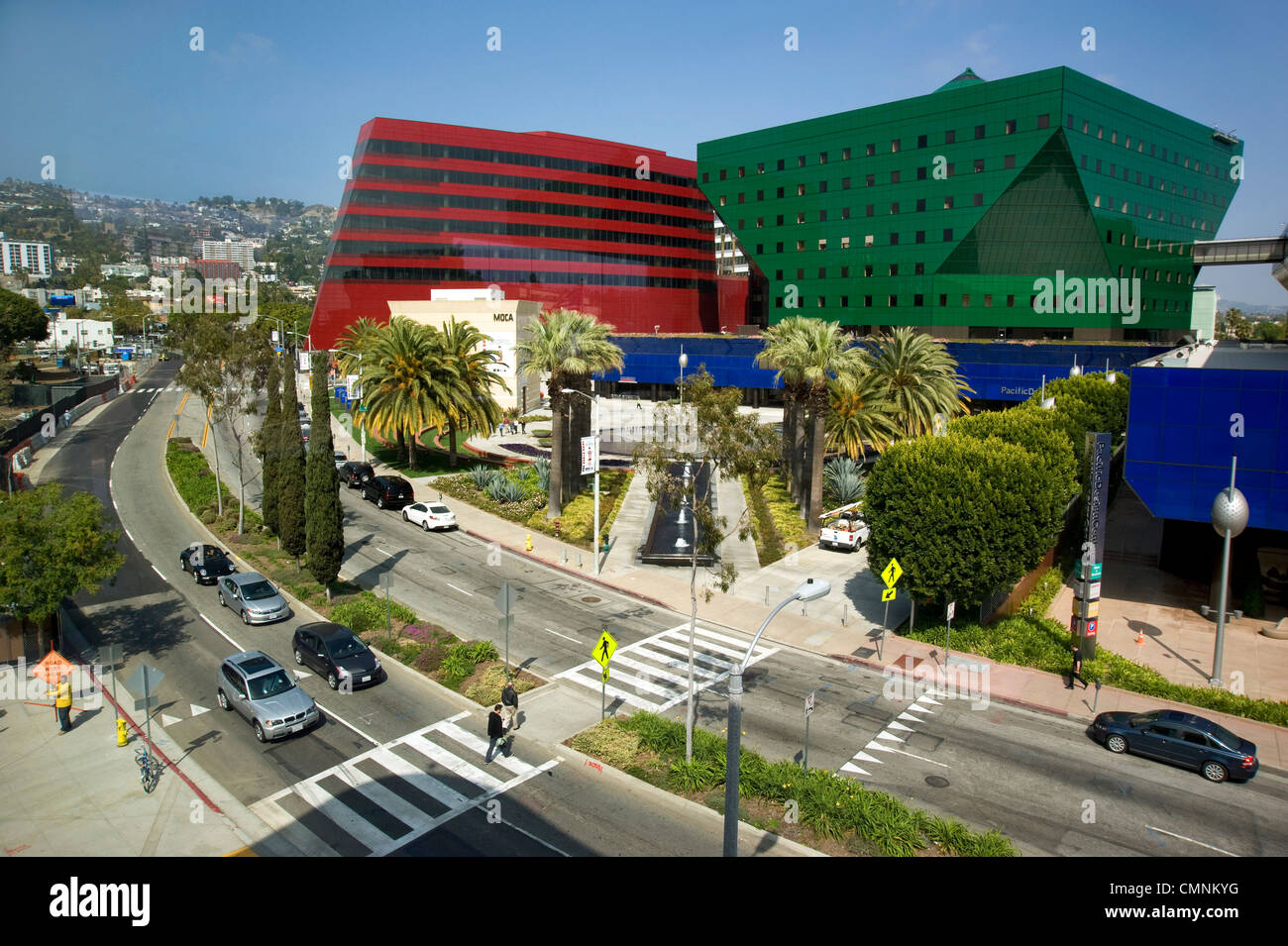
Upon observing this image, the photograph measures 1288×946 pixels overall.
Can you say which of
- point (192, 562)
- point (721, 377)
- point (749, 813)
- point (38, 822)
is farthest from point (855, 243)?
point (38, 822)

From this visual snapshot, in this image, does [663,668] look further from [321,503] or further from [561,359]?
[561,359]

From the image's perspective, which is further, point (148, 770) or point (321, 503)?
point (321, 503)

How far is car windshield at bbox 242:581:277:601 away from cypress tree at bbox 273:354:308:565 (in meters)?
4.19

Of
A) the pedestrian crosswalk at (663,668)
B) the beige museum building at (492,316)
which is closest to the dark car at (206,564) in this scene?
the pedestrian crosswalk at (663,668)

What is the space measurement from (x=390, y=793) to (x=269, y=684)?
558cm

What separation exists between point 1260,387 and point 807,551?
62.1 feet

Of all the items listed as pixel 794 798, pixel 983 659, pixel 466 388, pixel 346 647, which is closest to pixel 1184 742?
pixel 983 659

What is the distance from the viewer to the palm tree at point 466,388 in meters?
53.7

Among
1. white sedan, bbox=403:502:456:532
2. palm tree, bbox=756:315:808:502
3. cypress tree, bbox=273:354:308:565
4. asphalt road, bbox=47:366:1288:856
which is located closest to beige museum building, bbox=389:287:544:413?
white sedan, bbox=403:502:456:532

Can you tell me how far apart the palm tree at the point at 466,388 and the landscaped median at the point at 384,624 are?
49.5 ft

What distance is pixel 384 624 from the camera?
28250 mm

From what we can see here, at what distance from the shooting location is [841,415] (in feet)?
147

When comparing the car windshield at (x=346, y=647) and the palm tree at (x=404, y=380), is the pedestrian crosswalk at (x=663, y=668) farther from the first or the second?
the palm tree at (x=404, y=380)

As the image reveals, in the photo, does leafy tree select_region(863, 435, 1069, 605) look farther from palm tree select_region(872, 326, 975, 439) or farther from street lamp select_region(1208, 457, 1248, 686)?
palm tree select_region(872, 326, 975, 439)
